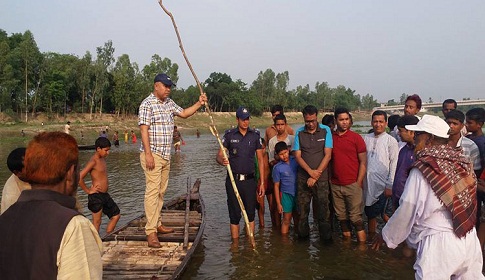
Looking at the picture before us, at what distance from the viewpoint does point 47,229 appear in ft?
5.42

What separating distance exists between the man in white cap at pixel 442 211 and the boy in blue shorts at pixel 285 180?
3.56m

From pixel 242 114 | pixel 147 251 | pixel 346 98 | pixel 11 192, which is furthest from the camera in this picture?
pixel 346 98

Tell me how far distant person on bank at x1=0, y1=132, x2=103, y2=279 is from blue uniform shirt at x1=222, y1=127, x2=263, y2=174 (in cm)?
453

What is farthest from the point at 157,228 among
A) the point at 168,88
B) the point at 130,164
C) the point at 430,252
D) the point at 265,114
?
the point at 265,114

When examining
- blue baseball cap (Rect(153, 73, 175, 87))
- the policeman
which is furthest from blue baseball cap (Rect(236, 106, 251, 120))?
blue baseball cap (Rect(153, 73, 175, 87))

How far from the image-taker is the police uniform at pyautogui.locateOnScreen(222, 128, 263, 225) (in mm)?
6324

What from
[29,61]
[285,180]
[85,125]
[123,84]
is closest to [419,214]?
[285,180]

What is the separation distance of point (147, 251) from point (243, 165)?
2.17m

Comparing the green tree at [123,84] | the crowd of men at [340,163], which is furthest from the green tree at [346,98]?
the crowd of men at [340,163]

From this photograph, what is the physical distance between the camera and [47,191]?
1.77 meters

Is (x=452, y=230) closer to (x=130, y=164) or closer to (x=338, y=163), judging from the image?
(x=338, y=163)

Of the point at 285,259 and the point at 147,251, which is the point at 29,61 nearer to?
the point at 147,251

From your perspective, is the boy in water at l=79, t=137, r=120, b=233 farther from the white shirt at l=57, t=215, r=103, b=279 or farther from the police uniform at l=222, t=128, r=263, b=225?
the white shirt at l=57, t=215, r=103, b=279

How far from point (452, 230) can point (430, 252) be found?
266mm
